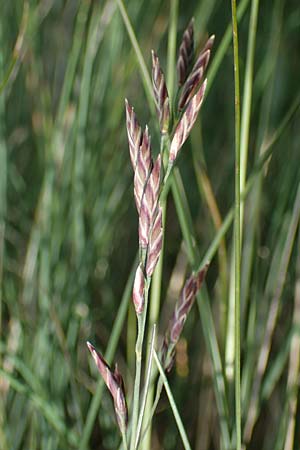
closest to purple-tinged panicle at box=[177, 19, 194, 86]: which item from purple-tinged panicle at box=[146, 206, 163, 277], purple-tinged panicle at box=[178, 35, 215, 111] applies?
purple-tinged panicle at box=[178, 35, 215, 111]

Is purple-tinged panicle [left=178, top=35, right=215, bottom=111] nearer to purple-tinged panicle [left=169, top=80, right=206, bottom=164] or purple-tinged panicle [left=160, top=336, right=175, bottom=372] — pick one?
purple-tinged panicle [left=169, top=80, right=206, bottom=164]

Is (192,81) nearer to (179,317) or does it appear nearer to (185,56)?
(185,56)

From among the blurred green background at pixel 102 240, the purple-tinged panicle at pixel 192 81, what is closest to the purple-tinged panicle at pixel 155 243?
the purple-tinged panicle at pixel 192 81

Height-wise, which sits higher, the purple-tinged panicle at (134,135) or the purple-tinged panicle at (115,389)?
the purple-tinged panicle at (134,135)

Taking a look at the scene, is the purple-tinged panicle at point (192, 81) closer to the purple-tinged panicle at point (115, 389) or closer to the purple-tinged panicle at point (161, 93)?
the purple-tinged panicle at point (161, 93)

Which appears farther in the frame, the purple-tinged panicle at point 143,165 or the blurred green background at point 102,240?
the blurred green background at point 102,240

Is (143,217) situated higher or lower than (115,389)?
higher

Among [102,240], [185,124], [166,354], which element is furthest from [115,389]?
[102,240]
